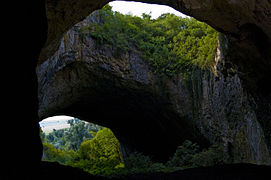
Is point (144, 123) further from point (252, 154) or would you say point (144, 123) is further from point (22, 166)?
point (22, 166)

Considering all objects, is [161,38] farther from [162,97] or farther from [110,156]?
[110,156]

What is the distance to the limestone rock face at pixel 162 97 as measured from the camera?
19.9ft

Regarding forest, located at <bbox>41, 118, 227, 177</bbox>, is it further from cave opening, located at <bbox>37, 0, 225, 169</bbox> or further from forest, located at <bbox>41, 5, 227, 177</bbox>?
cave opening, located at <bbox>37, 0, 225, 169</bbox>

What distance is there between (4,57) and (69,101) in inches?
354

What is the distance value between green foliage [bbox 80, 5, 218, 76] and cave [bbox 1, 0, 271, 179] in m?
2.37

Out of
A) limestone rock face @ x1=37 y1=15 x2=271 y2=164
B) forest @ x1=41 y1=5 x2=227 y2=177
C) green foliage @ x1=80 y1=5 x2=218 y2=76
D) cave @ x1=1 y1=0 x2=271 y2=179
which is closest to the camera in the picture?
cave @ x1=1 y1=0 x2=271 y2=179

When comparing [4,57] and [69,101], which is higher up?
[4,57]

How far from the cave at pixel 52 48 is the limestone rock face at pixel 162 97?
1.90ft

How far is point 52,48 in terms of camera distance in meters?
5.54

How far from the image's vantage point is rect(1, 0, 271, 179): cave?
1.30 metres

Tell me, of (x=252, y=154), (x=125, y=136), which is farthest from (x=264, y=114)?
(x=125, y=136)

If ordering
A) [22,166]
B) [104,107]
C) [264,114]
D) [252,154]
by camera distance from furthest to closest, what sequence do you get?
[104,107] → [252,154] → [264,114] → [22,166]

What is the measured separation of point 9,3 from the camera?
1.27 metres

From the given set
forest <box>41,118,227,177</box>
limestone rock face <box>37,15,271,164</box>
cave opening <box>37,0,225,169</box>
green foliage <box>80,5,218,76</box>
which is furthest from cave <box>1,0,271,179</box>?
forest <box>41,118,227,177</box>
